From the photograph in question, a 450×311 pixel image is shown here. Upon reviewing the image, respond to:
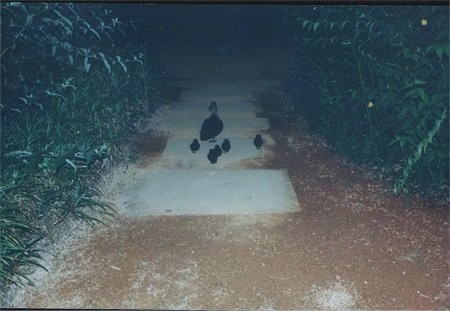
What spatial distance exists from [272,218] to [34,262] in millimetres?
2193

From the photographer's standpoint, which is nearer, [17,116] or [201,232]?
[201,232]

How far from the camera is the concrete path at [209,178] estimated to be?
404cm

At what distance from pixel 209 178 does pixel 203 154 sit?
694mm

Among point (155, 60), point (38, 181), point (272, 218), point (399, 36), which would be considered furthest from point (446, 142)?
point (155, 60)

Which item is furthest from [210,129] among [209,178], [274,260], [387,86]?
[274,260]

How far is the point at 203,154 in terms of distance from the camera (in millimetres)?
5215

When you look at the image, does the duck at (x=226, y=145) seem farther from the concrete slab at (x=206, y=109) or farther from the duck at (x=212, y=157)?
the concrete slab at (x=206, y=109)

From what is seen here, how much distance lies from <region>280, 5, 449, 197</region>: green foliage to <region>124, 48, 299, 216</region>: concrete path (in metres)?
1.13

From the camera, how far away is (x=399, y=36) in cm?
391

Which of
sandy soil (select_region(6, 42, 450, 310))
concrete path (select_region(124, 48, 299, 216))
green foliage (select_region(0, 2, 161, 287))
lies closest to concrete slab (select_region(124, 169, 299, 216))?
concrete path (select_region(124, 48, 299, 216))

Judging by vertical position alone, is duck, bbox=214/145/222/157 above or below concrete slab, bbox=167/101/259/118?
below

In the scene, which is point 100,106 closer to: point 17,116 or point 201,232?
point 17,116

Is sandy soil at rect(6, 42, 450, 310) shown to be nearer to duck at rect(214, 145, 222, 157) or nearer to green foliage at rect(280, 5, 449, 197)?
green foliage at rect(280, 5, 449, 197)

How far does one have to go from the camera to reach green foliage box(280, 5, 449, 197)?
12.0ft
